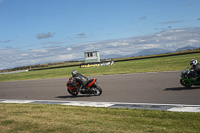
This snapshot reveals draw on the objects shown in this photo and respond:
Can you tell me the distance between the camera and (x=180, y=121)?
7.05 metres

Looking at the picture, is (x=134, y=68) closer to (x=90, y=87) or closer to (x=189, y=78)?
(x=90, y=87)

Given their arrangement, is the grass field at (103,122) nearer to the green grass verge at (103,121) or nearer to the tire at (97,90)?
the green grass verge at (103,121)

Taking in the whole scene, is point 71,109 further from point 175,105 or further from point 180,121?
point 180,121

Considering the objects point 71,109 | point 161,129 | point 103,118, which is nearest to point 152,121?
point 161,129

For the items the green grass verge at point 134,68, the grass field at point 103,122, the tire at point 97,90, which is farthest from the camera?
the green grass verge at point 134,68

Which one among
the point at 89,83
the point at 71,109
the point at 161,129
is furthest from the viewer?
the point at 89,83

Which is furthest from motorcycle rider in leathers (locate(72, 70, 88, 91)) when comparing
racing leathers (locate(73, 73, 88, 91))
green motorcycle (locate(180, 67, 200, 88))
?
green motorcycle (locate(180, 67, 200, 88))

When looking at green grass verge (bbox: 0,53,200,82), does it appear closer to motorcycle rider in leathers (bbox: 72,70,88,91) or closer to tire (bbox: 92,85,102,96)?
tire (bbox: 92,85,102,96)

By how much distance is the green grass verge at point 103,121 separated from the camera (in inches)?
260

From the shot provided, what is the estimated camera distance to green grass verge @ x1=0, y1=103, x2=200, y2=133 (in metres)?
6.61

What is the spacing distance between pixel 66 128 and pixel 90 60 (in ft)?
160

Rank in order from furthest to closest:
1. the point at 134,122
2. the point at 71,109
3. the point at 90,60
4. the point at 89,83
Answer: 1. the point at 90,60
2. the point at 89,83
3. the point at 71,109
4. the point at 134,122

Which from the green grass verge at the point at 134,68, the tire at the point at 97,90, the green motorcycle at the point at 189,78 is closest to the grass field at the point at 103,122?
the tire at the point at 97,90

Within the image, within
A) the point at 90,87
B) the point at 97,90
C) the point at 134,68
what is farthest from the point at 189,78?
the point at 134,68
